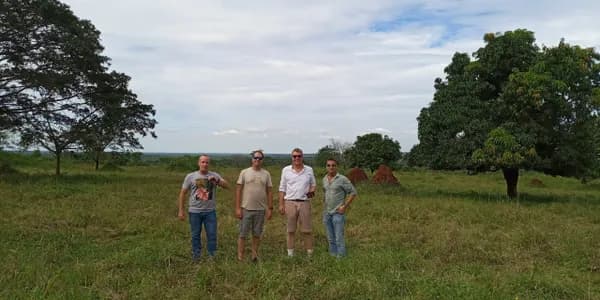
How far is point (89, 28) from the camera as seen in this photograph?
20.1 meters

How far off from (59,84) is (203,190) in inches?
554

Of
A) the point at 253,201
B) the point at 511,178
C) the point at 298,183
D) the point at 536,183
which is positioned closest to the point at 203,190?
the point at 253,201

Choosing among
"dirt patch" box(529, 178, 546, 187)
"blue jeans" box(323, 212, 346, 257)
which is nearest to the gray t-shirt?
"blue jeans" box(323, 212, 346, 257)

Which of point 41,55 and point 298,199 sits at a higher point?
point 41,55

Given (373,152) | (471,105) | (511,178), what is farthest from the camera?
(373,152)

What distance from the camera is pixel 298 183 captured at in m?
7.06

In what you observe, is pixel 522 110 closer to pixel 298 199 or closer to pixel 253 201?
pixel 298 199

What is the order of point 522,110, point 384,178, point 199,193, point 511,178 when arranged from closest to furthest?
point 199,193 < point 522,110 < point 511,178 < point 384,178

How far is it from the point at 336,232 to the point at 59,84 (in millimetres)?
15324

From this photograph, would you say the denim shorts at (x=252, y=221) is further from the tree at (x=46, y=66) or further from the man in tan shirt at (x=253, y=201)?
the tree at (x=46, y=66)

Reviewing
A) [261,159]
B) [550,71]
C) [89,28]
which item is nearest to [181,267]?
[261,159]

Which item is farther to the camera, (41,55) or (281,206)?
(41,55)

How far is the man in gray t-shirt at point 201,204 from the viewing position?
6910mm

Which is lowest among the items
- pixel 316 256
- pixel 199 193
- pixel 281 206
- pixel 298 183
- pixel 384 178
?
pixel 316 256
